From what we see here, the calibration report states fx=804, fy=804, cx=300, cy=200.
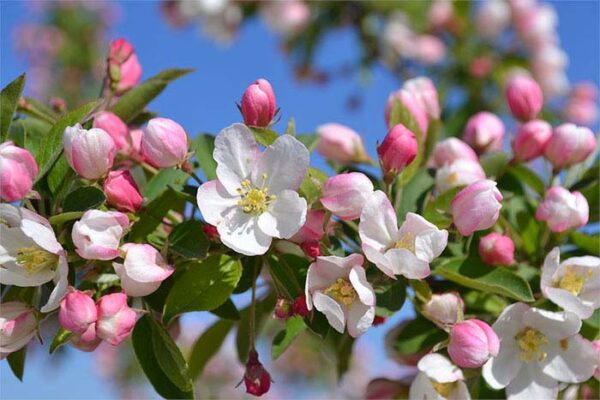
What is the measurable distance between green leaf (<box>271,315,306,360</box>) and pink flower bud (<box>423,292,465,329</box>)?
0.62 feet

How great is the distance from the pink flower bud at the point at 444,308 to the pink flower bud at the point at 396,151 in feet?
0.63

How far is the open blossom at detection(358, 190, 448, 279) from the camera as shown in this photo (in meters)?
1.03

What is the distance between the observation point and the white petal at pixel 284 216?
1065mm

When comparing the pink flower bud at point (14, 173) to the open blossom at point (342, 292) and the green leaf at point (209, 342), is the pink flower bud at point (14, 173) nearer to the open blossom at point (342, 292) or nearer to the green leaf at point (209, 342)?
the open blossom at point (342, 292)

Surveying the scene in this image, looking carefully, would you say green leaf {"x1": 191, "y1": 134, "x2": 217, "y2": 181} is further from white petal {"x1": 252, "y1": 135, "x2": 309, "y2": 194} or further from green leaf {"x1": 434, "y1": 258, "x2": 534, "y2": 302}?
green leaf {"x1": 434, "y1": 258, "x2": 534, "y2": 302}

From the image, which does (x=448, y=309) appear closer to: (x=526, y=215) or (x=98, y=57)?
(x=526, y=215)

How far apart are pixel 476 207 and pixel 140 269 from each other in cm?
46

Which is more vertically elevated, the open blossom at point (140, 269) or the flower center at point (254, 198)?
the flower center at point (254, 198)

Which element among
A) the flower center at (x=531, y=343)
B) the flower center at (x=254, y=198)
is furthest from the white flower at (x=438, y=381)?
the flower center at (x=254, y=198)

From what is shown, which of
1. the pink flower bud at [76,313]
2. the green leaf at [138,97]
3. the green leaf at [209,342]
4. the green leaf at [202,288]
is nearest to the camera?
the pink flower bud at [76,313]

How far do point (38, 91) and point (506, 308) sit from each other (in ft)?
16.0

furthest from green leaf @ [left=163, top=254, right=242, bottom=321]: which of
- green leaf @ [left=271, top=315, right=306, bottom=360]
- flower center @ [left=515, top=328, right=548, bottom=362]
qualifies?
flower center @ [left=515, top=328, right=548, bottom=362]

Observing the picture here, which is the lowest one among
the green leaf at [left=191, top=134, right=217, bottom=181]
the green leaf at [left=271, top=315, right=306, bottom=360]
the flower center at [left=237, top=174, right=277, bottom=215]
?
the green leaf at [left=271, top=315, right=306, bottom=360]

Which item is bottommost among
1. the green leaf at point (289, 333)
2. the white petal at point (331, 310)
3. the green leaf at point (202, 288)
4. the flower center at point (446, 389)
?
the flower center at point (446, 389)
